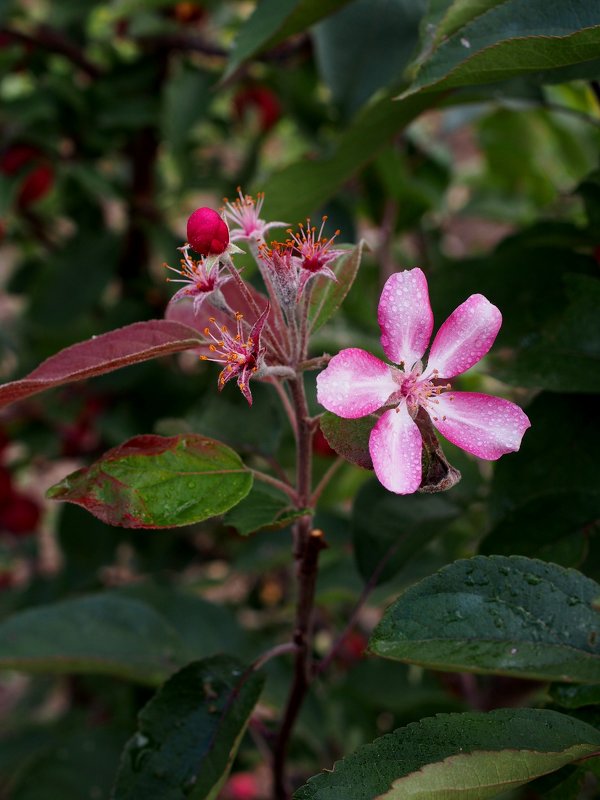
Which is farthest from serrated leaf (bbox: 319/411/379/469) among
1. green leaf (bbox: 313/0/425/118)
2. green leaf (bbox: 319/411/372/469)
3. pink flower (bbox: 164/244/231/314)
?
green leaf (bbox: 313/0/425/118)

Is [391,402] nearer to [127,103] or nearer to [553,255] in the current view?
[553,255]

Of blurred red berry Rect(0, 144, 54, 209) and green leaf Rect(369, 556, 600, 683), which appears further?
blurred red berry Rect(0, 144, 54, 209)

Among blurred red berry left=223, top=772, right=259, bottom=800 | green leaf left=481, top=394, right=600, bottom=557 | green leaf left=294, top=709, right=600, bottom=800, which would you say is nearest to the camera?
green leaf left=294, top=709, right=600, bottom=800

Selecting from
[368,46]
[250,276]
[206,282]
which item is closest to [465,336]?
[206,282]

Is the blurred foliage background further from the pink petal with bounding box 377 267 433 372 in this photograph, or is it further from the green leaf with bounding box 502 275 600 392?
the pink petal with bounding box 377 267 433 372

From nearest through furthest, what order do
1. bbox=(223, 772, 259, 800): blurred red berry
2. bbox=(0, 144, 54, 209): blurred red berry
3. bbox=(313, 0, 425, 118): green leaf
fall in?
bbox=(313, 0, 425, 118): green leaf < bbox=(0, 144, 54, 209): blurred red berry < bbox=(223, 772, 259, 800): blurred red berry

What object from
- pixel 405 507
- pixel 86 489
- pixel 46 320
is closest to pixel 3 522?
pixel 46 320
